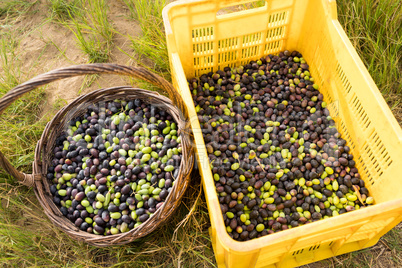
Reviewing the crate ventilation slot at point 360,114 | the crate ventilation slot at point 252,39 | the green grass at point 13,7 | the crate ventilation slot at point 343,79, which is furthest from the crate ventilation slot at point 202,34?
the green grass at point 13,7

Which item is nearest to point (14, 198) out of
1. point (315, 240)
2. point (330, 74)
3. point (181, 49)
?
point (181, 49)

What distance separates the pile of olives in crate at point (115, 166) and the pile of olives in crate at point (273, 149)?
0.27 meters

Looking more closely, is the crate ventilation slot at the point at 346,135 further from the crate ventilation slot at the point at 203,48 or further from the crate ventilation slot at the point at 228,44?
the crate ventilation slot at the point at 203,48

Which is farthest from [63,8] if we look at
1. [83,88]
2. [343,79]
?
[343,79]

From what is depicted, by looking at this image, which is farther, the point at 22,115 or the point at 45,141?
the point at 22,115

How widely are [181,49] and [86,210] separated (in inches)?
42.6

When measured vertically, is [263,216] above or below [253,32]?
below

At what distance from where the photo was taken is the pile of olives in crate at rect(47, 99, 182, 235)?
65.9 inches

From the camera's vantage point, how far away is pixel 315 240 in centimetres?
134

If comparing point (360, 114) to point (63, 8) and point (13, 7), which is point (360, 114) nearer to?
point (63, 8)

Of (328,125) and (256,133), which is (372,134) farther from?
(256,133)

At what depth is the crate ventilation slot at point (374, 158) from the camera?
5.28ft

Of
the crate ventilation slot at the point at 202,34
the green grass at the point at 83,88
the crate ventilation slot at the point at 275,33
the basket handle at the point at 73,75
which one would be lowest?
the green grass at the point at 83,88

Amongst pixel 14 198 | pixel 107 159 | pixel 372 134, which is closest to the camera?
pixel 372 134
